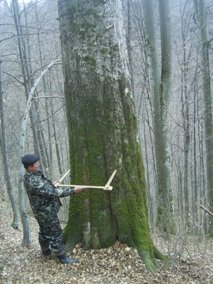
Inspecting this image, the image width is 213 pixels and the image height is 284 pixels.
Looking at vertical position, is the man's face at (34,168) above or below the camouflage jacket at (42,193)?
above

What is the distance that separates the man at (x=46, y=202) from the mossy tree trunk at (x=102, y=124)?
1.15 ft

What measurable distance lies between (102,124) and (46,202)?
144 centimetres

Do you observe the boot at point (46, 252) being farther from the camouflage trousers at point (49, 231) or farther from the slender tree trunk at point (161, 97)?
the slender tree trunk at point (161, 97)

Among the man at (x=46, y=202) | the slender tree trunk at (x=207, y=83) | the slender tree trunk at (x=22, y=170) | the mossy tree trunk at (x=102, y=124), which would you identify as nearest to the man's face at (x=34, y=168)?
the man at (x=46, y=202)

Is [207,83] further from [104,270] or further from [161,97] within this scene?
[104,270]

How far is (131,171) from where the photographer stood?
534 cm

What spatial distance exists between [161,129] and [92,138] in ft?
16.9

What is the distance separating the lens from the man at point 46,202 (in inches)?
209

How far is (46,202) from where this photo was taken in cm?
550

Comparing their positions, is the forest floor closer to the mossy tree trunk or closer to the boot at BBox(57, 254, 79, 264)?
the boot at BBox(57, 254, 79, 264)

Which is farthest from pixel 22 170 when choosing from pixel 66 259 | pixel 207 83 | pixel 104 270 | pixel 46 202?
pixel 207 83

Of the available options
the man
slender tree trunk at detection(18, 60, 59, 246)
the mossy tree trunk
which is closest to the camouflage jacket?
the man

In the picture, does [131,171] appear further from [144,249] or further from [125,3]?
[125,3]

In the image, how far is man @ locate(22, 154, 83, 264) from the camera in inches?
209
